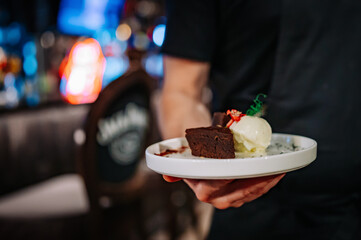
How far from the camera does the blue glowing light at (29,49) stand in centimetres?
372

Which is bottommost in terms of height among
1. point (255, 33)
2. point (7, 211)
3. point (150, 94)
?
point (7, 211)

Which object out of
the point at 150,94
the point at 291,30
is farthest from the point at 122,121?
the point at 291,30

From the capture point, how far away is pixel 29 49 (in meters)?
3.75

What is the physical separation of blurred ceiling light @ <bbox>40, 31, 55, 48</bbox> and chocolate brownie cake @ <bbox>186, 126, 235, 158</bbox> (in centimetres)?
353

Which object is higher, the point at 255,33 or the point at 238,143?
the point at 255,33

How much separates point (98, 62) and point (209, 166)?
14.1 ft

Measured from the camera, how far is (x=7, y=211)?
1889mm

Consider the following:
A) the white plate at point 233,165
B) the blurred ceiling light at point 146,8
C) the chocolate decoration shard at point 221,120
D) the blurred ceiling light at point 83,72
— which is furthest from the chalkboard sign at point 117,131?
the blurred ceiling light at point 146,8

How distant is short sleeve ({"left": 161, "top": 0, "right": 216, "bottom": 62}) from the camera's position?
1172 millimetres

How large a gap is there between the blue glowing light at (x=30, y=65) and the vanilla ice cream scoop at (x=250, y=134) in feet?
11.4

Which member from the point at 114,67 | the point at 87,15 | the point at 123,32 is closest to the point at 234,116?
the point at 87,15

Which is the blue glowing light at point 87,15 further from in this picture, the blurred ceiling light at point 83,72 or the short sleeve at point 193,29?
the short sleeve at point 193,29

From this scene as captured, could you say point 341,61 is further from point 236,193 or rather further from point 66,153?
point 66,153

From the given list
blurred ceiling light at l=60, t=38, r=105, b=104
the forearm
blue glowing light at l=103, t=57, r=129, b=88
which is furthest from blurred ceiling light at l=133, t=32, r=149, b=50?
the forearm
